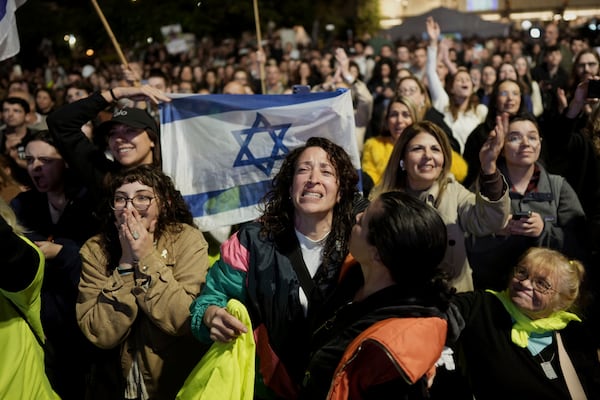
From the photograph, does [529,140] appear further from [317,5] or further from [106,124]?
[317,5]

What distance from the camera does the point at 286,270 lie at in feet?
8.81

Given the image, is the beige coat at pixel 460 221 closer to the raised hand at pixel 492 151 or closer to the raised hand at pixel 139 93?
the raised hand at pixel 492 151

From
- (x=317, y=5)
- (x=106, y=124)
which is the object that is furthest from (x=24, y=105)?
(x=317, y=5)

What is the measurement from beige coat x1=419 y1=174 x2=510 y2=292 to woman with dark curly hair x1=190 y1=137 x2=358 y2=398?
81 cm

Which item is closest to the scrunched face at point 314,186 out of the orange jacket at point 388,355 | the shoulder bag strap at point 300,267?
the shoulder bag strap at point 300,267

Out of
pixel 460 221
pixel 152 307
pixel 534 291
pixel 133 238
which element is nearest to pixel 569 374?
pixel 534 291

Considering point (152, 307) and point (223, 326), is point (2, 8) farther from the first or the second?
point (223, 326)

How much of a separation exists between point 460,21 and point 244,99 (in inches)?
1037

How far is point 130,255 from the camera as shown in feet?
9.64

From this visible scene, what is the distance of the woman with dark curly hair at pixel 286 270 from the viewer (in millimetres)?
2652

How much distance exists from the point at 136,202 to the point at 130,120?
1.01 m

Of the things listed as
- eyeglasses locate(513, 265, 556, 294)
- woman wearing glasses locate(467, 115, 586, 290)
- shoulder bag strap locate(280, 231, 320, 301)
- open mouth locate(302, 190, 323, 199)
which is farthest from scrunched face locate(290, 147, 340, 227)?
woman wearing glasses locate(467, 115, 586, 290)

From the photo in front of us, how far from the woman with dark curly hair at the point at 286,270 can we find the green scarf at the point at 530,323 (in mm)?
983

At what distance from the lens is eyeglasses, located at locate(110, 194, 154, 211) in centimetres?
314
